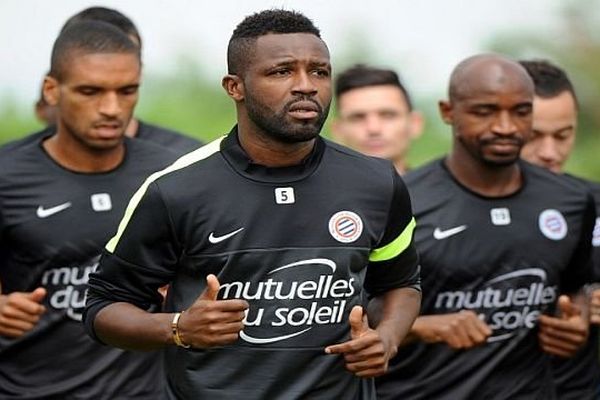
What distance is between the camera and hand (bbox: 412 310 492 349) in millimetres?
7340

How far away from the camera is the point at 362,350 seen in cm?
600

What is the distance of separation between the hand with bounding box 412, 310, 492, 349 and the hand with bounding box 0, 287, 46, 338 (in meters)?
1.60

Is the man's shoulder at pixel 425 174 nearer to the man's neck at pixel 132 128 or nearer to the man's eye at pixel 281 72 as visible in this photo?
the man's neck at pixel 132 128

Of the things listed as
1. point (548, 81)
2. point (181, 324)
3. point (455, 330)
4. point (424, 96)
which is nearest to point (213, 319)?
point (181, 324)

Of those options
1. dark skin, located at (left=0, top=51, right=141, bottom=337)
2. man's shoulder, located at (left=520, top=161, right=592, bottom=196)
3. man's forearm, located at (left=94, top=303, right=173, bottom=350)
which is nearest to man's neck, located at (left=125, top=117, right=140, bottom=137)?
dark skin, located at (left=0, top=51, right=141, bottom=337)

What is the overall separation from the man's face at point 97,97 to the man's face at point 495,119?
152 centimetres

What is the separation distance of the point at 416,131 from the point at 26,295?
4.36m

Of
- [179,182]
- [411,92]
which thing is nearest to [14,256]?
[179,182]

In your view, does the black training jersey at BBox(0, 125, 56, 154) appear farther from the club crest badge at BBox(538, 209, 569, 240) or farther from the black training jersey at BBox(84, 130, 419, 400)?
the club crest badge at BBox(538, 209, 569, 240)

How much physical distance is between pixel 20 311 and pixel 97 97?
123 centimetres

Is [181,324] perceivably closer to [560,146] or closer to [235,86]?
[235,86]

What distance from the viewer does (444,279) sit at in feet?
25.7

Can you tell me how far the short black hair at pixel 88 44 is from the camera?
8133 mm

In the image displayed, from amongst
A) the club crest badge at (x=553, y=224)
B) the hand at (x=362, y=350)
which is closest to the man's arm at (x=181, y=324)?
the hand at (x=362, y=350)
